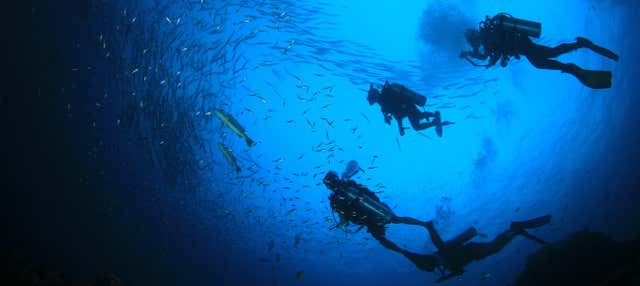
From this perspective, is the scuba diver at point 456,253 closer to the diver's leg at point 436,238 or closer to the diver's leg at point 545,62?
the diver's leg at point 436,238

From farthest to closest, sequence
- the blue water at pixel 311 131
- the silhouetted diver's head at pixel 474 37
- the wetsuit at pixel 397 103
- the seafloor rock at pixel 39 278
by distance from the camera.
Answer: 1. the blue water at pixel 311 131
2. the wetsuit at pixel 397 103
3. the silhouetted diver's head at pixel 474 37
4. the seafloor rock at pixel 39 278

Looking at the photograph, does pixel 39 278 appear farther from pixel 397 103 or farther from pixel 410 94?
pixel 410 94

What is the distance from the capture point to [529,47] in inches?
255

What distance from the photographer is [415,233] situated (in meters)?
35.6

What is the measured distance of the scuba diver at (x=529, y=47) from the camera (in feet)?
19.1

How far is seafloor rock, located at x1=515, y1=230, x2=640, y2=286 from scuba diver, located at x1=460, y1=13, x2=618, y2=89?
5.54 meters

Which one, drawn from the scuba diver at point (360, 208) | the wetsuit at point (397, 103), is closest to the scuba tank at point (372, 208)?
the scuba diver at point (360, 208)

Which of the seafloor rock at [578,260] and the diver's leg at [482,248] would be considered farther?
the seafloor rock at [578,260]

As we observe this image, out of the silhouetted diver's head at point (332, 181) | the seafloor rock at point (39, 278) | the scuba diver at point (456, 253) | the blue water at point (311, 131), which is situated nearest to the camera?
the scuba diver at point (456, 253)

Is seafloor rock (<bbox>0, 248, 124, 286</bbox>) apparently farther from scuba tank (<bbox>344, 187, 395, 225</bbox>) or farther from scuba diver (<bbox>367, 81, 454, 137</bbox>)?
scuba diver (<bbox>367, 81, 454, 137</bbox>)

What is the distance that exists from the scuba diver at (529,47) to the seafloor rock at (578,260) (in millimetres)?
5544

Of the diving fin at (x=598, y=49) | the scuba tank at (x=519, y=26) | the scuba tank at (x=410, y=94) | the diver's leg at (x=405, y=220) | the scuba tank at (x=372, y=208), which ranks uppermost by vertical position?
the scuba tank at (x=410, y=94)

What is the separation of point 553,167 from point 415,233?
15.2 meters

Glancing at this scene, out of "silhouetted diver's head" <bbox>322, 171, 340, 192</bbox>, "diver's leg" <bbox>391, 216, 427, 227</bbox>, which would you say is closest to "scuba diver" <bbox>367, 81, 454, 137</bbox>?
"diver's leg" <bbox>391, 216, 427, 227</bbox>
